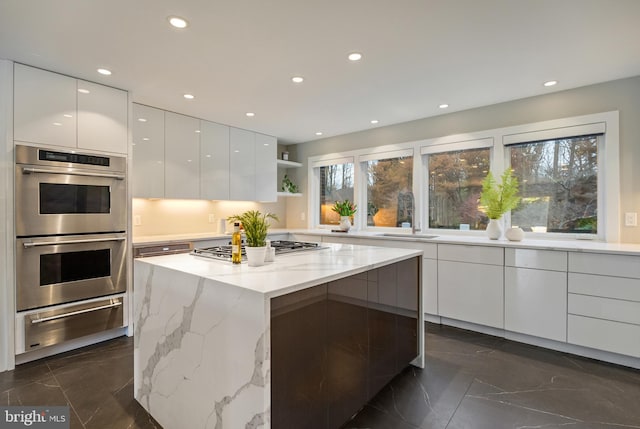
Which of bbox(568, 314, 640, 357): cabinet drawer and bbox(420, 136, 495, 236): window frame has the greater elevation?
bbox(420, 136, 495, 236): window frame

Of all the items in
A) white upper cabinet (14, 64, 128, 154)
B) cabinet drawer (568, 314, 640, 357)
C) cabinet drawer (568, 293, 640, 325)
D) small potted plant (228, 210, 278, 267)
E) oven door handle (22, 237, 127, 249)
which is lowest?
cabinet drawer (568, 314, 640, 357)

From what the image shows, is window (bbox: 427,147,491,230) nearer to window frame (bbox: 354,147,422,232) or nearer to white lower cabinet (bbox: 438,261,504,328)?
window frame (bbox: 354,147,422,232)

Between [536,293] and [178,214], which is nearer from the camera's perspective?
[536,293]

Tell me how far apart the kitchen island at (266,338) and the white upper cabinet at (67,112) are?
1.65m

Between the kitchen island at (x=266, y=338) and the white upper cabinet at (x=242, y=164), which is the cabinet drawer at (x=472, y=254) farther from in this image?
the white upper cabinet at (x=242, y=164)

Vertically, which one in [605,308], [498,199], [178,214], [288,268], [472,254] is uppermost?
[498,199]

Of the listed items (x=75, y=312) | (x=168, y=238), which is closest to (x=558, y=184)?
(x=168, y=238)

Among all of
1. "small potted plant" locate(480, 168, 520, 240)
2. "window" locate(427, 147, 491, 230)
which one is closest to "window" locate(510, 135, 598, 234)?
"small potted plant" locate(480, 168, 520, 240)

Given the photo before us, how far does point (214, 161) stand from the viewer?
418 centimetres

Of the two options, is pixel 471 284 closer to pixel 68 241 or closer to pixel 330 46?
pixel 330 46

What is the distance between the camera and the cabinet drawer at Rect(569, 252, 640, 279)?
2.42 meters

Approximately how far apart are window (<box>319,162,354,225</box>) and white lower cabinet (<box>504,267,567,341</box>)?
8.26 feet

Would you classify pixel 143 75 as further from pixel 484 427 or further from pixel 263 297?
pixel 484 427

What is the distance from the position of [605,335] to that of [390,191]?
2.70 meters
